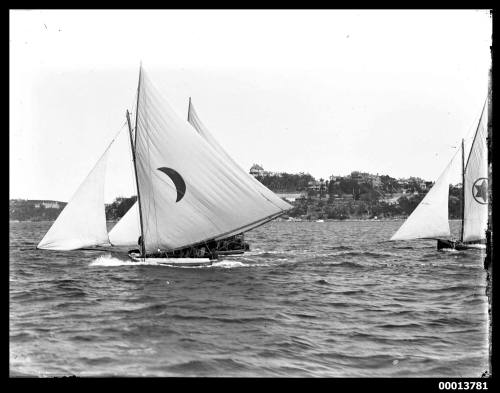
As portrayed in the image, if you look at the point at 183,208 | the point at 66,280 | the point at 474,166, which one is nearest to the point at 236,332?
the point at 66,280

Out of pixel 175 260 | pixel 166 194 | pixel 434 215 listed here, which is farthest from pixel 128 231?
pixel 434 215

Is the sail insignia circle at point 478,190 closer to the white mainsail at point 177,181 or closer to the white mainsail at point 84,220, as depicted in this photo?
the white mainsail at point 177,181

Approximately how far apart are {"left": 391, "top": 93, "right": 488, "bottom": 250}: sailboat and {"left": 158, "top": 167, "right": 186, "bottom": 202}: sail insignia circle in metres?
20.9

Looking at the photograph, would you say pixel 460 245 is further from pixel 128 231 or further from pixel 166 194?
pixel 128 231

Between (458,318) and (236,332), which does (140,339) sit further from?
(458,318)

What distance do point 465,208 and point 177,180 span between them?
77.9 ft

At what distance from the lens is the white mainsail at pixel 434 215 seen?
4625 cm

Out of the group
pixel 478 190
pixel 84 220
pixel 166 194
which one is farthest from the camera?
pixel 478 190

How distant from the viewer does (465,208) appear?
140ft

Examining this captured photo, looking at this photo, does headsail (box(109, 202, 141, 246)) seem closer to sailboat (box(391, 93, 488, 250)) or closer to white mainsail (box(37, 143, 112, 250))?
white mainsail (box(37, 143, 112, 250))

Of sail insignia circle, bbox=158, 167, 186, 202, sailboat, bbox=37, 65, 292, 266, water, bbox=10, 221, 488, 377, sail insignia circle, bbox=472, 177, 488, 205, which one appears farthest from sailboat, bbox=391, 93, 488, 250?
sail insignia circle, bbox=158, 167, 186, 202

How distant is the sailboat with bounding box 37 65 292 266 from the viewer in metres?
30.5

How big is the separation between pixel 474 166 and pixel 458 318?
26447 mm

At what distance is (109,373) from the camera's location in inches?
445
